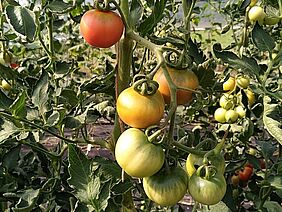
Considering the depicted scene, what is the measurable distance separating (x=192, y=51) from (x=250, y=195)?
0.43m

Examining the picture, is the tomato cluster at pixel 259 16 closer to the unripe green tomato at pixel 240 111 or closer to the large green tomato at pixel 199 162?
the unripe green tomato at pixel 240 111

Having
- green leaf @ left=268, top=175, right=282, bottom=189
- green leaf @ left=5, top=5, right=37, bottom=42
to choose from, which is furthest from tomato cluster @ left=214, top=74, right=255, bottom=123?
green leaf @ left=5, top=5, right=37, bottom=42

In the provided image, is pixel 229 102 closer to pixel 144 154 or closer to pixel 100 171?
pixel 100 171

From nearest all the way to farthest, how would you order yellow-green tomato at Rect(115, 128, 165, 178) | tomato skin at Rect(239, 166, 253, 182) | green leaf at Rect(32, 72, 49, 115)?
yellow-green tomato at Rect(115, 128, 165, 178)
green leaf at Rect(32, 72, 49, 115)
tomato skin at Rect(239, 166, 253, 182)

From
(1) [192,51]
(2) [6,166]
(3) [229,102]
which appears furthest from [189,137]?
(2) [6,166]

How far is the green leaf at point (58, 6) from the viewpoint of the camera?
84cm

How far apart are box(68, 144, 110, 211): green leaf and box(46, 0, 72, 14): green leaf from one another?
0.77 feet

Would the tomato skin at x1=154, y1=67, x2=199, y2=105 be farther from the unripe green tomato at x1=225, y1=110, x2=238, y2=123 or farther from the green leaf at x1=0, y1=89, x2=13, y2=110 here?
the unripe green tomato at x1=225, y1=110, x2=238, y2=123

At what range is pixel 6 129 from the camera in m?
0.96

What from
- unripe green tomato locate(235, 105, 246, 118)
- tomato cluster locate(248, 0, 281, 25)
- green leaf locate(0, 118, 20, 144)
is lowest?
unripe green tomato locate(235, 105, 246, 118)

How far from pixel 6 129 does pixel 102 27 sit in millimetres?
292

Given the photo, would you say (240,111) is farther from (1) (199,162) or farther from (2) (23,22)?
(2) (23,22)

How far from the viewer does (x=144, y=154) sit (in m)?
0.74

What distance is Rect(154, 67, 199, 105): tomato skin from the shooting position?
2.69 ft
